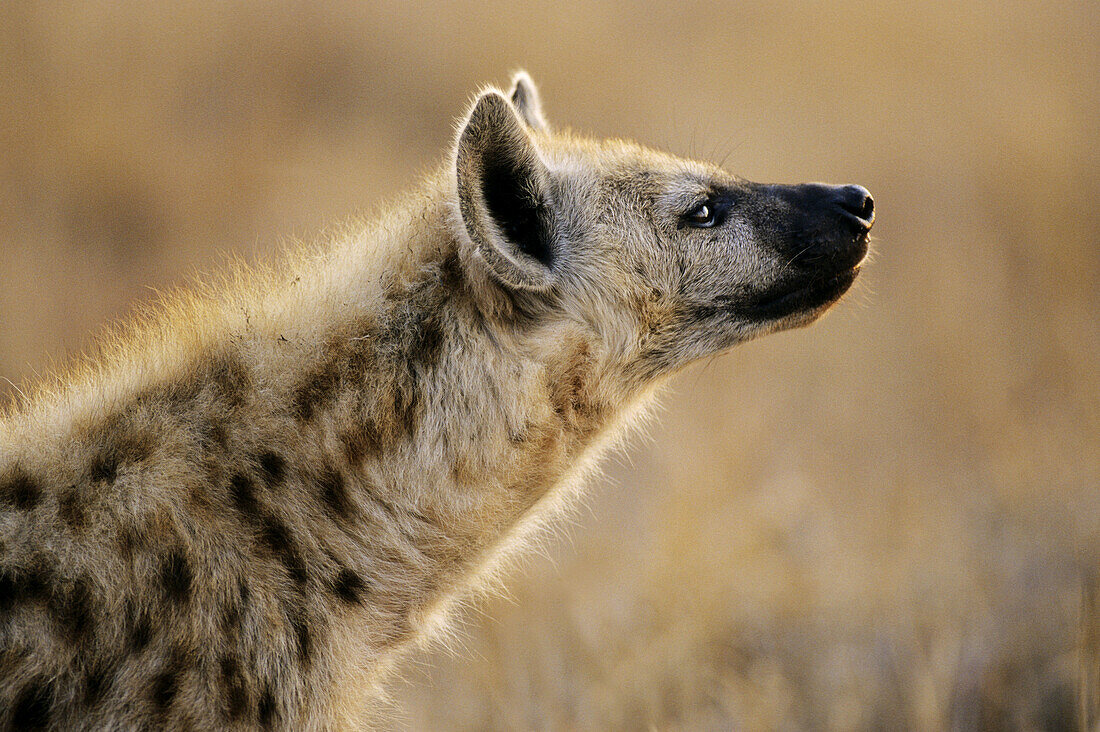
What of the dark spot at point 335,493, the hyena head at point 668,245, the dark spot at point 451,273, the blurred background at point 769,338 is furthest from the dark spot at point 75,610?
the blurred background at point 769,338

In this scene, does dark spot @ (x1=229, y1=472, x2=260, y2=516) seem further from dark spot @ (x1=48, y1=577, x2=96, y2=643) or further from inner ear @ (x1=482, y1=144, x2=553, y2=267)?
inner ear @ (x1=482, y1=144, x2=553, y2=267)

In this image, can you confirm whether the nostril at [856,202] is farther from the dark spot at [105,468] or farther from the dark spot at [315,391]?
the dark spot at [105,468]

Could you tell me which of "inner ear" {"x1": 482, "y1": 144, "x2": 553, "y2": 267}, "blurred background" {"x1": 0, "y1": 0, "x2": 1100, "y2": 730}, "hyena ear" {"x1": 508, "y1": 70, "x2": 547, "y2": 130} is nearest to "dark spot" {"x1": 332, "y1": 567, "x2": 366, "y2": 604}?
"inner ear" {"x1": 482, "y1": 144, "x2": 553, "y2": 267}

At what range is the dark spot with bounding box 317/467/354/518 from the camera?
57.7 inches

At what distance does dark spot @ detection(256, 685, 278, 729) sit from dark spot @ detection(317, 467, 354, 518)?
0.86ft

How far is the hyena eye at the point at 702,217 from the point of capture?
1778 mm

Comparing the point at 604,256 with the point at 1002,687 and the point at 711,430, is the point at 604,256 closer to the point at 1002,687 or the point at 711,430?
the point at 1002,687

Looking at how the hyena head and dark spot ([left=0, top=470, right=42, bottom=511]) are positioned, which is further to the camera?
the hyena head

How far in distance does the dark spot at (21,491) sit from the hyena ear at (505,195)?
697mm

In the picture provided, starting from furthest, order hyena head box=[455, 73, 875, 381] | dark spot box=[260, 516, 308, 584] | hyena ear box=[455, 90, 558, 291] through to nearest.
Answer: hyena head box=[455, 73, 875, 381], hyena ear box=[455, 90, 558, 291], dark spot box=[260, 516, 308, 584]

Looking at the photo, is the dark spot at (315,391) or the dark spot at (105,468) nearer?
the dark spot at (105,468)

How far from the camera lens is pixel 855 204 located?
180 cm

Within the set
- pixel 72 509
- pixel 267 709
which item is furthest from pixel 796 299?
pixel 72 509

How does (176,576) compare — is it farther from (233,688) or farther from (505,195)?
(505,195)
